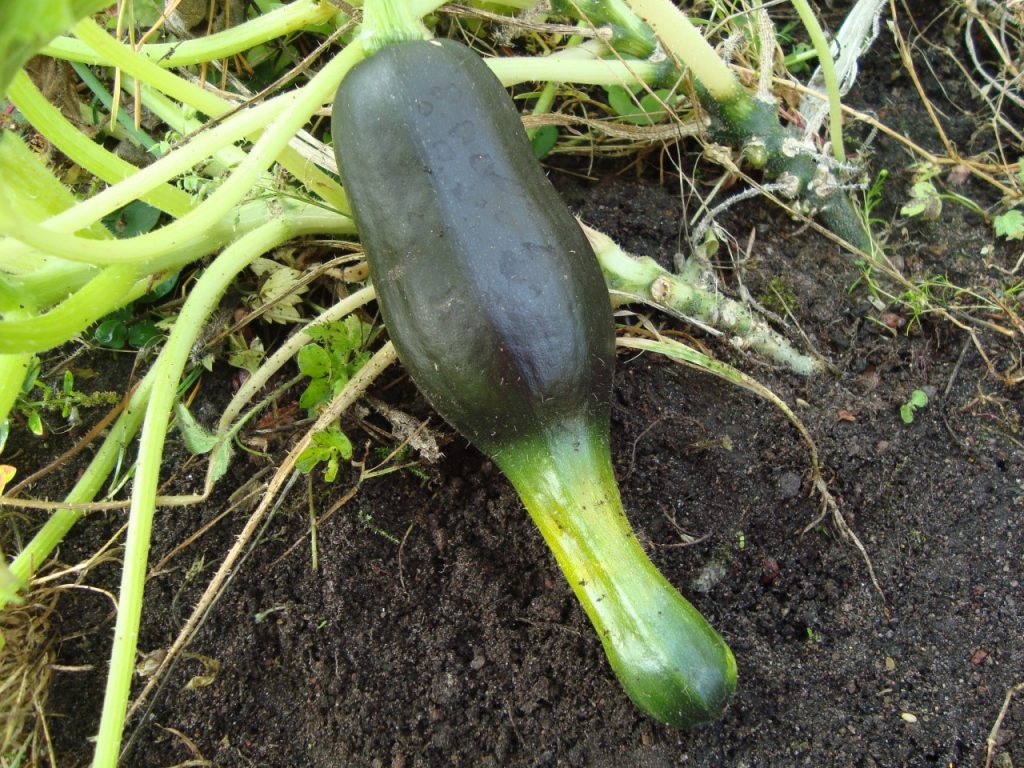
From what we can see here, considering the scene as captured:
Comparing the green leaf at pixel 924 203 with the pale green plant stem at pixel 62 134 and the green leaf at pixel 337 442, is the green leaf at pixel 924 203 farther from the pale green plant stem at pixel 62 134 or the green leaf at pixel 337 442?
the pale green plant stem at pixel 62 134

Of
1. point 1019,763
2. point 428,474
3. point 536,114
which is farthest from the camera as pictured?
point 536,114

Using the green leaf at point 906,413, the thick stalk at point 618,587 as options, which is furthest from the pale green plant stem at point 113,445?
the green leaf at point 906,413

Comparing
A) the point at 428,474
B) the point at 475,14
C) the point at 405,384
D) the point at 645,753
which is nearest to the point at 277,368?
the point at 405,384

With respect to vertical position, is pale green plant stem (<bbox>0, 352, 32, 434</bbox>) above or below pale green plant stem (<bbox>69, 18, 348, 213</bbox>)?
below

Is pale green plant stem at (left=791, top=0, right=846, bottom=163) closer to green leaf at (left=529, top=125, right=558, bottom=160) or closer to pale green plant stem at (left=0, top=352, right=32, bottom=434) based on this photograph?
green leaf at (left=529, top=125, right=558, bottom=160)

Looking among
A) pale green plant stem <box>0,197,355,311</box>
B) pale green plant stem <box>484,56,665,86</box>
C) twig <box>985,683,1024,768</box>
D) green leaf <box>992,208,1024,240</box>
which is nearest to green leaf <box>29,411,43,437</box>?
pale green plant stem <box>0,197,355,311</box>

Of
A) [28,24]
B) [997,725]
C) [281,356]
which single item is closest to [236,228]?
[281,356]

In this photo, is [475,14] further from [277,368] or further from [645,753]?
[645,753]
